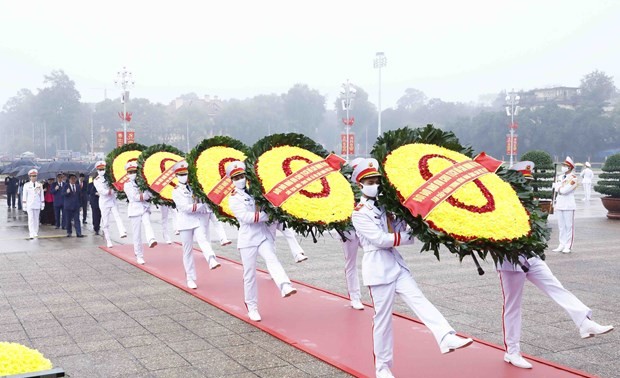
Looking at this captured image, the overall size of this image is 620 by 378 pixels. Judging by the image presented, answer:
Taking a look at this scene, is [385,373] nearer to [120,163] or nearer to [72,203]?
[120,163]

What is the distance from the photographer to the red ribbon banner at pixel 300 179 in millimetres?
7824

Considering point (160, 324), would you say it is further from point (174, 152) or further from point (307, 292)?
point (174, 152)

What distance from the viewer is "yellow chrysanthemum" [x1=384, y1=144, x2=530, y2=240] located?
18.0 feet

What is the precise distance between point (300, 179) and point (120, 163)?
8067 mm

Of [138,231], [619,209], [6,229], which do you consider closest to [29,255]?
[138,231]

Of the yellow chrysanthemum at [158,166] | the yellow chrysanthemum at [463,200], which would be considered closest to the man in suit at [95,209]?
the yellow chrysanthemum at [158,166]

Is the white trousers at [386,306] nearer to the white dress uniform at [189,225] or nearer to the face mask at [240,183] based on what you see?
the face mask at [240,183]

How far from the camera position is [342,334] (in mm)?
7672

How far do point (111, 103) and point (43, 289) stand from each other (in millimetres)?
125525

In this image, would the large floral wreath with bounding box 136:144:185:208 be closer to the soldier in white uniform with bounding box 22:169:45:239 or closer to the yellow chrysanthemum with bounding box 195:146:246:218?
the yellow chrysanthemum with bounding box 195:146:246:218

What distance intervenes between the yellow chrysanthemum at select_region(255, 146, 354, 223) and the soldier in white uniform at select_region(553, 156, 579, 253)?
747cm

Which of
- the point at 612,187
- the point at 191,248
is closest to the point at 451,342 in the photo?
the point at 191,248

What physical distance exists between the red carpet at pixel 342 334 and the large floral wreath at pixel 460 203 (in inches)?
48.8

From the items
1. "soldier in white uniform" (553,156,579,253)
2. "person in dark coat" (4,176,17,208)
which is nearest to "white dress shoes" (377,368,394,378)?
"soldier in white uniform" (553,156,579,253)
